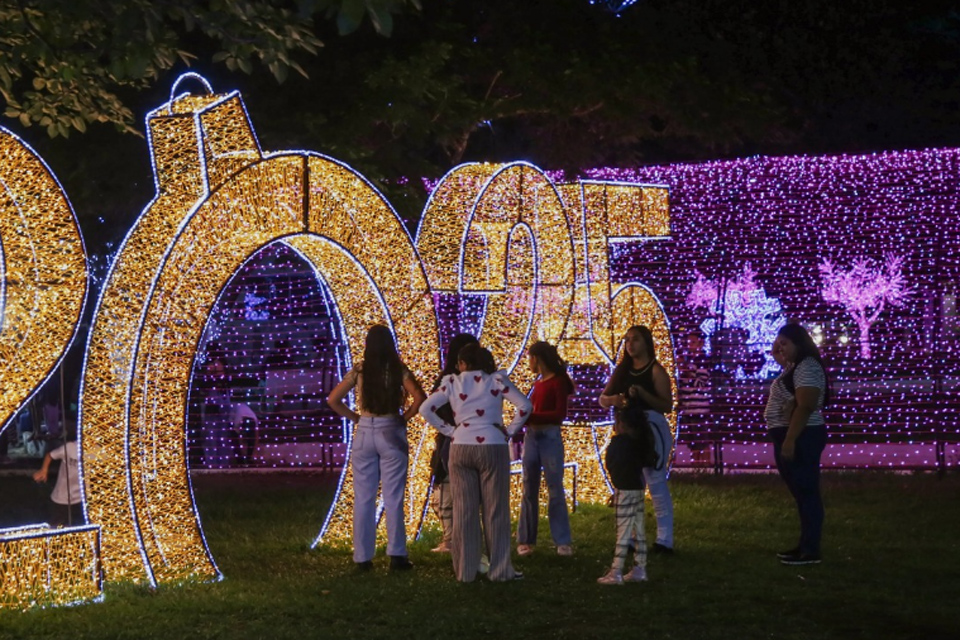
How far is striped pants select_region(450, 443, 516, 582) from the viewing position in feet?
33.7

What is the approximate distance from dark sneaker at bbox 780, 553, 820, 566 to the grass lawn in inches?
3.6

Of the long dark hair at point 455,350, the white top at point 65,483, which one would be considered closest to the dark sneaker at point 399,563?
the long dark hair at point 455,350

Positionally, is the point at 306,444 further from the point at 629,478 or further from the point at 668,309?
the point at 629,478

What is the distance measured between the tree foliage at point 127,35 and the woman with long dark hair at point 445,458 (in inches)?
95.8

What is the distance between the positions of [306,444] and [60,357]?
1345cm

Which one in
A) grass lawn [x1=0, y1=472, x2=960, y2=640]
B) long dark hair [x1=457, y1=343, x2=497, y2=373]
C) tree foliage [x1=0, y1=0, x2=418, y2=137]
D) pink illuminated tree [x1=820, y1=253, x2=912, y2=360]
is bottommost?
grass lawn [x1=0, y1=472, x2=960, y2=640]

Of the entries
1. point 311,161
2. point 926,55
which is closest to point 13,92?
point 311,161

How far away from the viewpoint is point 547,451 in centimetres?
1198

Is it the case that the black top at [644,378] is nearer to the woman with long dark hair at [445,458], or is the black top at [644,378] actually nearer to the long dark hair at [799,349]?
the long dark hair at [799,349]

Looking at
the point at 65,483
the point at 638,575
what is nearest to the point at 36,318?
the point at 65,483

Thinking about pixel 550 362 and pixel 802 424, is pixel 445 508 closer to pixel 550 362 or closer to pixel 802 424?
pixel 550 362

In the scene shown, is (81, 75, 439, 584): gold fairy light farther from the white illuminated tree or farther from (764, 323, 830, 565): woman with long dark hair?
the white illuminated tree

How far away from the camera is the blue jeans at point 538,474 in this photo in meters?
11.9

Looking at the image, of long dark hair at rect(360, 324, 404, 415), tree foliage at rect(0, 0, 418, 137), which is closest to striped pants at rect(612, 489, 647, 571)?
long dark hair at rect(360, 324, 404, 415)
